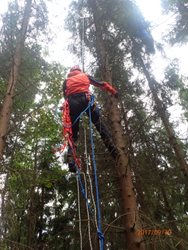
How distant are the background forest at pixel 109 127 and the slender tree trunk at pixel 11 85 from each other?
19 millimetres

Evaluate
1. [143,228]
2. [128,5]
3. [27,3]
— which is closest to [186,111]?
[128,5]

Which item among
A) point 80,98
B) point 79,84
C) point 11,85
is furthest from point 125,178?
point 11,85

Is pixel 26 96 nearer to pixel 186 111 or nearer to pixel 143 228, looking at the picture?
pixel 143 228

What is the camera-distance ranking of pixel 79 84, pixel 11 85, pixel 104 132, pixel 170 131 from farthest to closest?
1. pixel 170 131
2. pixel 11 85
3. pixel 79 84
4. pixel 104 132

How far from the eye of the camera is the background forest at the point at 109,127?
4570 mm

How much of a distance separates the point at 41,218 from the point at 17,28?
10730 millimetres

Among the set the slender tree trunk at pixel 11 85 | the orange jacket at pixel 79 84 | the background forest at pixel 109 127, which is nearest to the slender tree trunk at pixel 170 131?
the background forest at pixel 109 127

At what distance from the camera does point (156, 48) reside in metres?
11.9

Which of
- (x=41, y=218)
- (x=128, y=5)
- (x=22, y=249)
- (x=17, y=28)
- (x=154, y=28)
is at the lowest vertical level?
(x=22, y=249)

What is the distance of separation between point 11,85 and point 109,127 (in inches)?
87.2

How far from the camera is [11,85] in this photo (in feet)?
20.6
